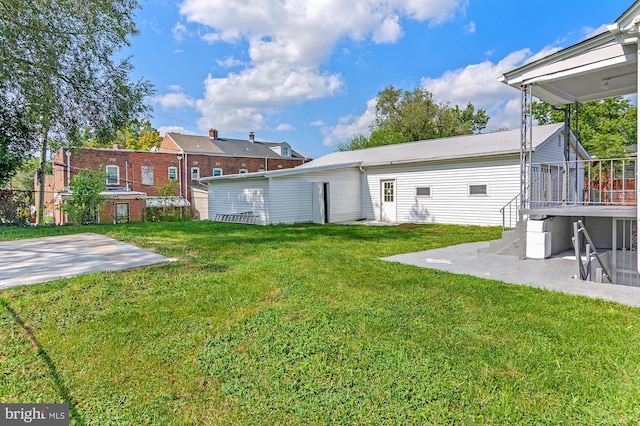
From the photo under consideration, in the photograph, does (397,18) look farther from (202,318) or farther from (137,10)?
(202,318)

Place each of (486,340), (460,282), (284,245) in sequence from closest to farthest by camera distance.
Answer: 1. (486,340)
2. (460,282)
3. (284,245)

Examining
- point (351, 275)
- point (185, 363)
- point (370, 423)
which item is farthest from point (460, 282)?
point (185, 363)

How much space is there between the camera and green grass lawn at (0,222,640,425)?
2162 mm

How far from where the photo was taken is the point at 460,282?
4.87 m

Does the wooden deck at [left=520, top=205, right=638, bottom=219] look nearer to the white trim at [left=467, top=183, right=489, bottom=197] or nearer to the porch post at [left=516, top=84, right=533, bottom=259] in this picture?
the porch post at [left=516, top=84, right=533, bottom=259]

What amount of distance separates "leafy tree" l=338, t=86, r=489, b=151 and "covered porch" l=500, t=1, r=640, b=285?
2505 cm

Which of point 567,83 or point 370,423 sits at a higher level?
point 567,83

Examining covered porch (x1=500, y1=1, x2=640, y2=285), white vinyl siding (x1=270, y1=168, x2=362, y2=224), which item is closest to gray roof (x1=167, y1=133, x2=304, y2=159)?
white vinyl siding (x1=270, y1=168, x2=362, y2=224)

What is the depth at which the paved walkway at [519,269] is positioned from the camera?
4.43m

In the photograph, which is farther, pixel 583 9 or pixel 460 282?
pixel 583 9

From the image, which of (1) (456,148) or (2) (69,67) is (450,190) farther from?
(2) (69,67)

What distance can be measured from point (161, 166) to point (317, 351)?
27887mm

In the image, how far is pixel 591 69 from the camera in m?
5.86

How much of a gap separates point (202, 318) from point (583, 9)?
561 inches
